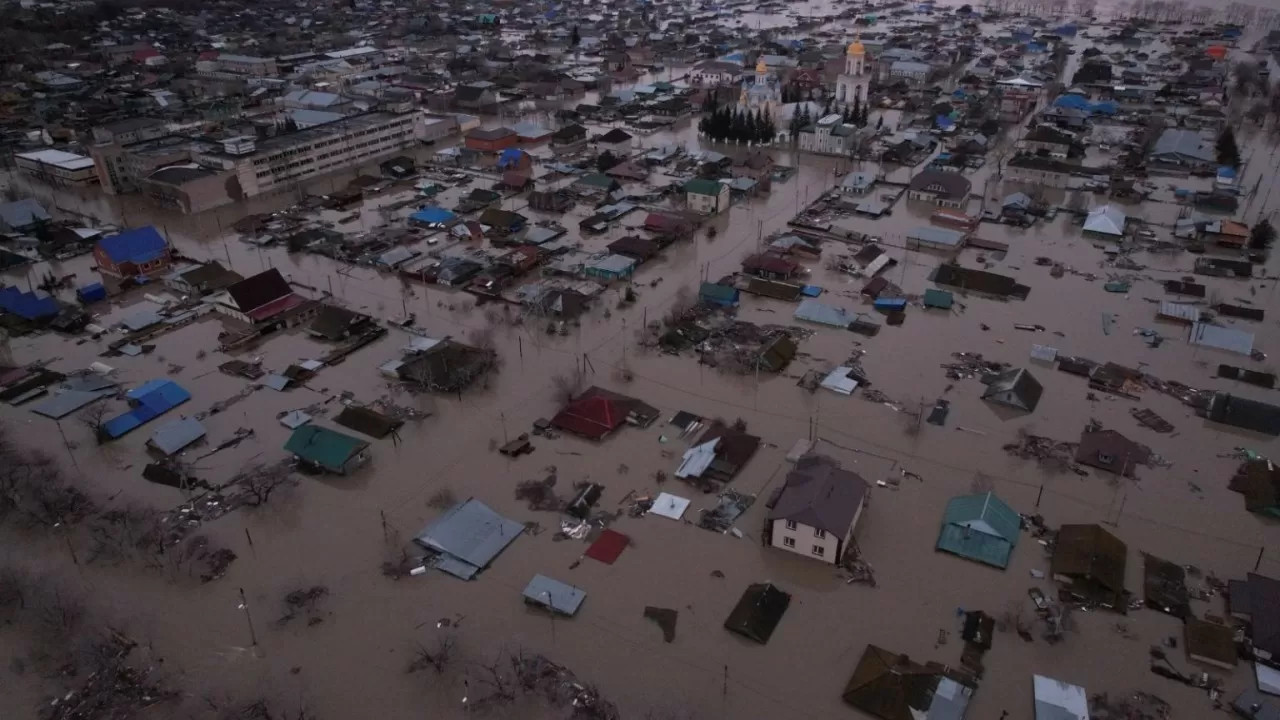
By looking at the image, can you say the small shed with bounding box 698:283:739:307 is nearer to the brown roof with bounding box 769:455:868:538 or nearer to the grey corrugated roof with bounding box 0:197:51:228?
the brown roof with bounding box 769:455:868:538

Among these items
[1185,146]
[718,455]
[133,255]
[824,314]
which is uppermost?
[133,255]

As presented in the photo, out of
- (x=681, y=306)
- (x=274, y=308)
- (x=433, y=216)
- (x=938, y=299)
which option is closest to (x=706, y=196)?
(x=681, y=306)

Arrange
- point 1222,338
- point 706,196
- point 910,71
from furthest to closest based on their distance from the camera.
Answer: point 910,71 < point 706,196 < point 1222,338

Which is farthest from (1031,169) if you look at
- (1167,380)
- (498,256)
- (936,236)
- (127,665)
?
(127,665)

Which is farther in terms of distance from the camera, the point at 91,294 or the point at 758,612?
the point at 91,294

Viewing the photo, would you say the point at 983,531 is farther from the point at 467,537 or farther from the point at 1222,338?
the point at 1222,338

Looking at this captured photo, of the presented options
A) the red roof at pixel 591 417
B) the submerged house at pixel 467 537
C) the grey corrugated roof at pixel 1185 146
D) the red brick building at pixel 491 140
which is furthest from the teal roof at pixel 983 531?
the grey corrugated roof at pixel 1185 146

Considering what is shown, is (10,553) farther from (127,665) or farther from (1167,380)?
(1167,380)

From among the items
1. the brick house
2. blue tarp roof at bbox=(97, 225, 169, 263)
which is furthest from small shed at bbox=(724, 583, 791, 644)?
blue tarp roof at bbox=(97, 225, 169, 263)
